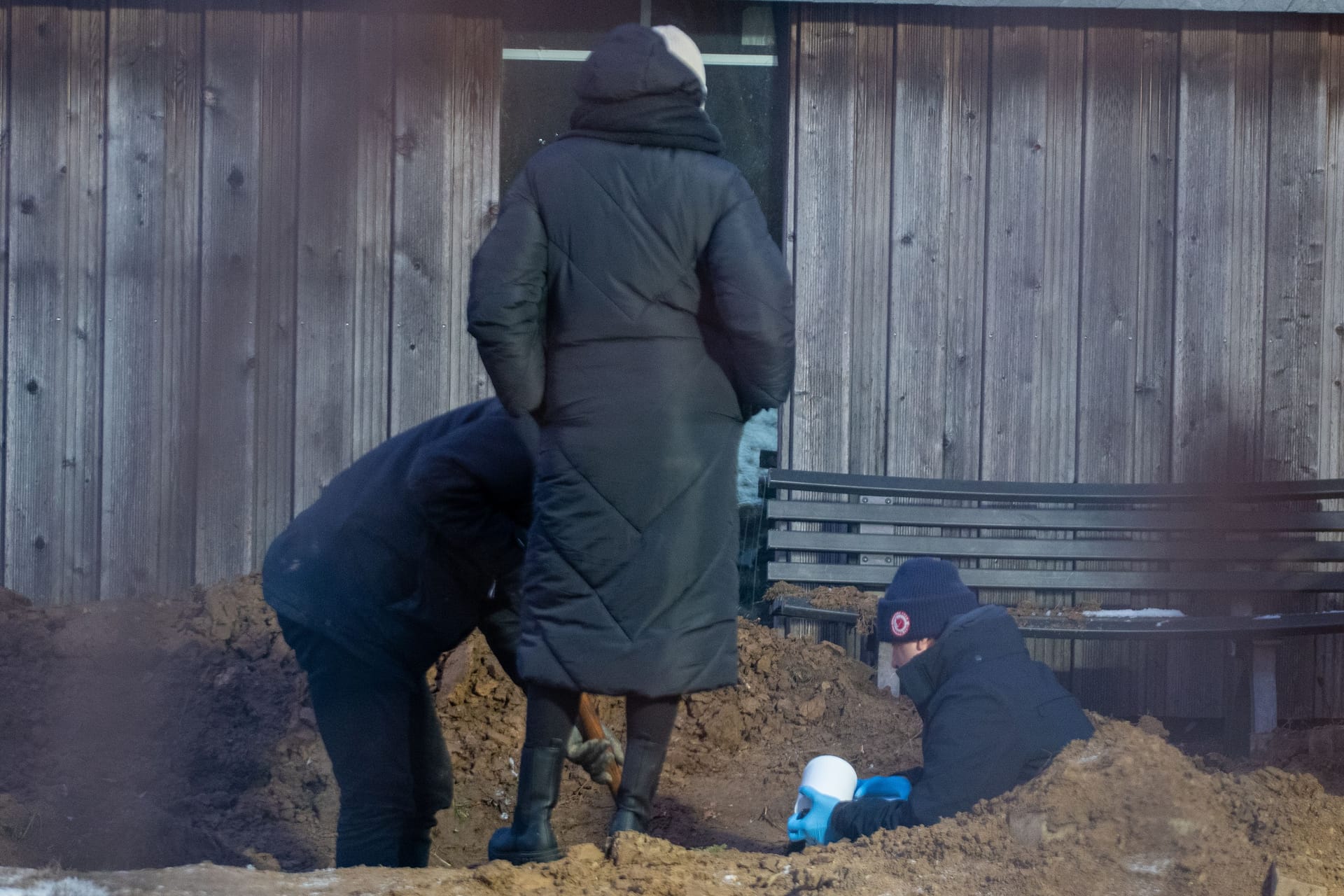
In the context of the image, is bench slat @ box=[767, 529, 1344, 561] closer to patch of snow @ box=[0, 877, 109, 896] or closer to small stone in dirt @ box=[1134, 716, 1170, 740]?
small stone in dirt @ box=[1134, 716, 1170, 740]

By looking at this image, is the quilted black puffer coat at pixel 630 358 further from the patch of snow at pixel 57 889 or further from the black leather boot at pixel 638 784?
the patch of snow at pixel 57 889

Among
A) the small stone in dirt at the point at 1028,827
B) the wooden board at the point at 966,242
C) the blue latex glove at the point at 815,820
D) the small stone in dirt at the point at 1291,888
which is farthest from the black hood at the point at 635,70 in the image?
the wooden board at the point at 966,242

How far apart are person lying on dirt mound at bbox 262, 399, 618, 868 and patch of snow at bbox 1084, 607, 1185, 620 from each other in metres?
2.57

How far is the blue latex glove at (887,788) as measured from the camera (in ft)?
11.0

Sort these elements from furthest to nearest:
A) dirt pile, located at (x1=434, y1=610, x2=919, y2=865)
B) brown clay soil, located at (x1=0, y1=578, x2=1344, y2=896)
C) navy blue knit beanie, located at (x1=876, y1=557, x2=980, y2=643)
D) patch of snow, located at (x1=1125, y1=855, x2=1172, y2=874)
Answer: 1. dirt pile, located at (x1=434, y1=610, x2=919, y2=865)
2. brown clay soil, located at (x1=0, y1=578, x2=1344, y2=896)
3. navy blue knit beanie, located at (x1=876, y1=557, x2=980, y2=643)
4. patch of snow, located at (x1=1125, y1=855, x2=1172, y2=874)

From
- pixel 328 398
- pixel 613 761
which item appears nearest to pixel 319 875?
pixel 613 761

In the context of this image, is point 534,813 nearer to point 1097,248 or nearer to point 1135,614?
point 1135,614

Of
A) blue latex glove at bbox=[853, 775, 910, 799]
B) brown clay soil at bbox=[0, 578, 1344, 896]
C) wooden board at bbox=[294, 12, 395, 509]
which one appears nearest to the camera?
blue latex glove at bbox=[853, 775, 910, 799]

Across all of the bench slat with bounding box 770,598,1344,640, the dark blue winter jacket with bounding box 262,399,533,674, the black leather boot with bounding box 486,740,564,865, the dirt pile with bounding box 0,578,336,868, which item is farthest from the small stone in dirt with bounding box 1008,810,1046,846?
the dirt pile with bounding box 0,578,336,868

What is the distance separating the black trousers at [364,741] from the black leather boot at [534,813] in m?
0.47

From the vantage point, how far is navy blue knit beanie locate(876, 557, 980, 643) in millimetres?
3244

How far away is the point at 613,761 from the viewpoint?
326 centimetres

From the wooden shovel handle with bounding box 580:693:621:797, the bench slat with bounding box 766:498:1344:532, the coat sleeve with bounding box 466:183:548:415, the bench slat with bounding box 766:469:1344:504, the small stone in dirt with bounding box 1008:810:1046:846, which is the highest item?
the coat sleeve with bounding box 466:183:548:415

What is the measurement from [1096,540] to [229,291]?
11.8 feet
